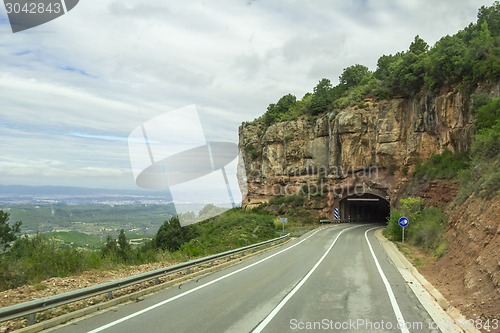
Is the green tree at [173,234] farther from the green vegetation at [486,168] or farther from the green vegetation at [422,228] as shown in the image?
the green vegetation at [486,168]

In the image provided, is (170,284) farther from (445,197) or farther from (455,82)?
(455,82)

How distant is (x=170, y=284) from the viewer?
12.2m

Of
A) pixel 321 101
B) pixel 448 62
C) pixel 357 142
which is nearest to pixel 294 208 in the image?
pixel 357 142

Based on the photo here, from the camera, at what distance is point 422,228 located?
25.5 meters

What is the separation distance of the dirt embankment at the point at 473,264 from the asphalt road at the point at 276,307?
3.55 ft

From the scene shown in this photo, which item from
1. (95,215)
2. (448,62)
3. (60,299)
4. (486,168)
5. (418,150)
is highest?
(448,62)

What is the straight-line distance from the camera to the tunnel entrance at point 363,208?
65.9m

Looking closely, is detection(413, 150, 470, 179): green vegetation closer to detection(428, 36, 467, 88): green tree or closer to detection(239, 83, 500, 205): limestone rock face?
detection(239, 83, 500, 205): limestone rock face

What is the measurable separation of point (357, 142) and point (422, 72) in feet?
45.8

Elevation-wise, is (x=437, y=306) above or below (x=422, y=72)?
below

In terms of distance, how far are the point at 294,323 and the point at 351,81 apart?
76902 mm

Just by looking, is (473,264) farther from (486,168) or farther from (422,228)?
(422,228)

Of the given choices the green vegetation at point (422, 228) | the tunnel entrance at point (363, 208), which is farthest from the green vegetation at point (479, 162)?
the tunnel entrance at point (363, 208)

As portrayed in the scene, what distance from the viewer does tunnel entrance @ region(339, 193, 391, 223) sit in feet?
216
